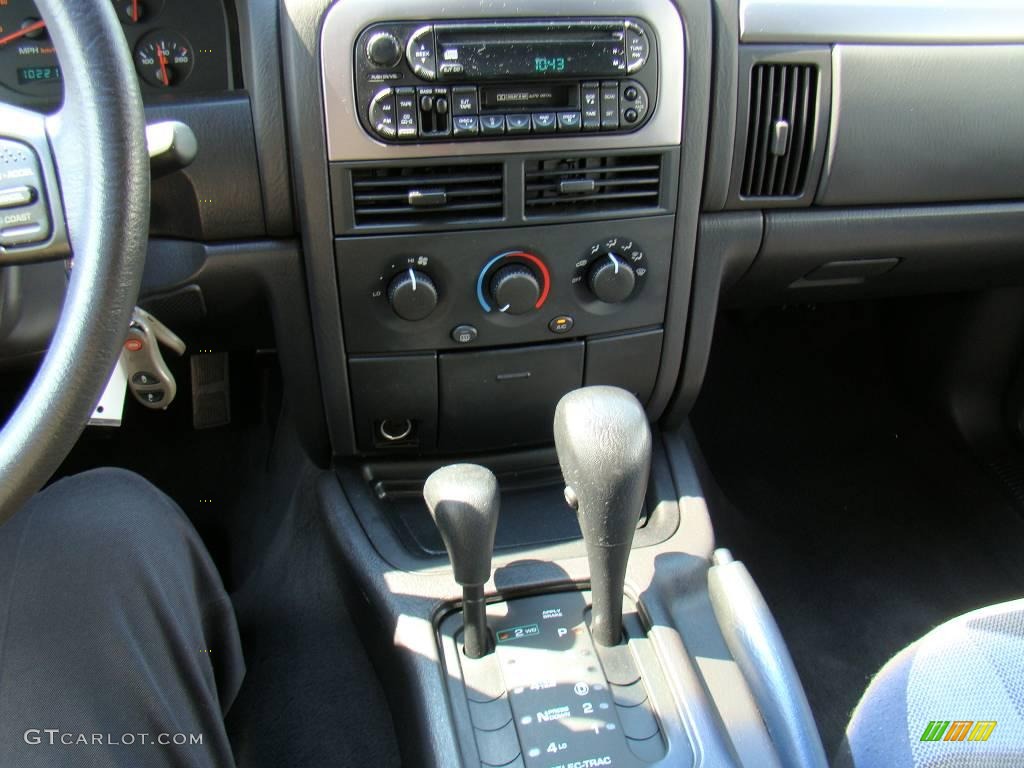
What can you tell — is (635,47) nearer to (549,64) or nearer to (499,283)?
(549,64)

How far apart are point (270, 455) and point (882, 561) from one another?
1139 mm

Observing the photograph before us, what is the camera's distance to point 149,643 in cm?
92

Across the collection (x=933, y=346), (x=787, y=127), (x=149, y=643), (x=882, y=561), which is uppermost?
(x=787, y=127)

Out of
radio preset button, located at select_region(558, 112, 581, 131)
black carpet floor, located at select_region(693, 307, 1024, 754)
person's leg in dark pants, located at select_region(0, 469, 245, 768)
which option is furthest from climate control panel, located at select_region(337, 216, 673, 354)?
black carpet floor, located at select_region(693, 307, 1024, 754)

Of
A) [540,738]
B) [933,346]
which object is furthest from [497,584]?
[933,346]

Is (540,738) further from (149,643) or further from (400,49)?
(400,49)

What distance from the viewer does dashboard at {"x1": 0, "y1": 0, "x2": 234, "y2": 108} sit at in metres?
1.10

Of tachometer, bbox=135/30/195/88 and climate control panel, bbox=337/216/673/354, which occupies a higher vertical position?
tachometer, bbox=135/30/195/88

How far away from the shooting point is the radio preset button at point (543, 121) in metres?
1.02

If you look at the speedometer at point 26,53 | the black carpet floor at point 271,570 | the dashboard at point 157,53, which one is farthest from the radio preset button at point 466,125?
the black carpet floor at point 271,570

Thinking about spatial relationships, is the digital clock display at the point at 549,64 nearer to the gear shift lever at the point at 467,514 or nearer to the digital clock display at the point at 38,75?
the gear shift lever at the point at 467,514

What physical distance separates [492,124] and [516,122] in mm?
27

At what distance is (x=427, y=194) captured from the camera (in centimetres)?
103

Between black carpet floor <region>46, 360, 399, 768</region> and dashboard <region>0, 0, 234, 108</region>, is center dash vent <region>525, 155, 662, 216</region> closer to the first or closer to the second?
dashboard <region>0, 0, 234, 108</region>
